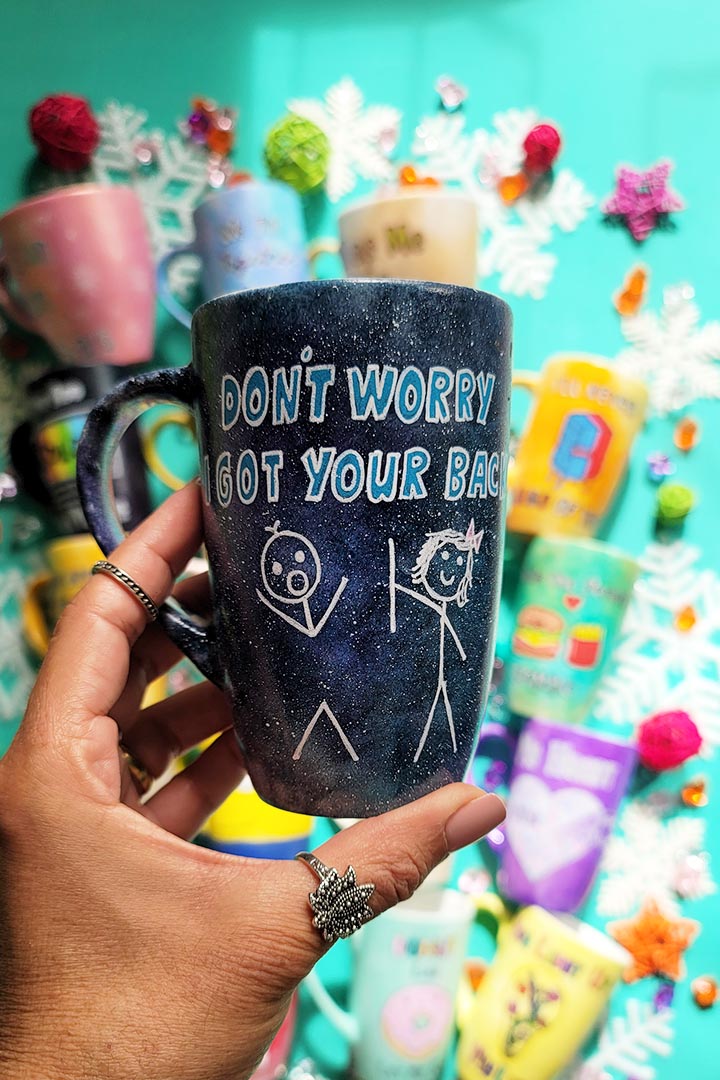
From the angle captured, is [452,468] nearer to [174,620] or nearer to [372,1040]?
[174,620]

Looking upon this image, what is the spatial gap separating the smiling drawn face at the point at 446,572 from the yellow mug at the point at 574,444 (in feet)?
1.75

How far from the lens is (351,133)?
107cm

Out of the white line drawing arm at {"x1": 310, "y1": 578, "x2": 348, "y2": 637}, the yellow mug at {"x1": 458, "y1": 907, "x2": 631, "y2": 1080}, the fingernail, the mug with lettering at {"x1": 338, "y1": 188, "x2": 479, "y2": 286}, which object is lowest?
the yellow mug at {"x1": 458, "y1": 907, "x2": 631, "y2": 1080}

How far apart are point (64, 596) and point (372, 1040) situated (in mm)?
572

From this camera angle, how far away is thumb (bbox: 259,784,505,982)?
477 mm

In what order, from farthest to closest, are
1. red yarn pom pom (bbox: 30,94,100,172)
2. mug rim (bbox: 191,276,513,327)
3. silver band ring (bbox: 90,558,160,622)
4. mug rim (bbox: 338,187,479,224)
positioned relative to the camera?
red yarn pom pom (bbox: 30,94,100,172), mug rim (bbox: 338,187,479,224), silver band ring (bbox: 90,558,160,622), mug rim (bbox: 191,276,513,327)

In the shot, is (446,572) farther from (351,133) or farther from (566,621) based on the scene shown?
(351,133)

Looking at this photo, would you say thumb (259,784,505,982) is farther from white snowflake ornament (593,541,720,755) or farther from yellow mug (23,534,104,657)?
white snowflake ornament (593,541,720,755)

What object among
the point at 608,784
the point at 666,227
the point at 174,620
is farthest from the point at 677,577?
the point at 174,620

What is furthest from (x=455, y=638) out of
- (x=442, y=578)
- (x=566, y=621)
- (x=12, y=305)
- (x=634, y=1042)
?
(x=634, y=1042)

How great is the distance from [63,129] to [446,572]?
0.79 meters

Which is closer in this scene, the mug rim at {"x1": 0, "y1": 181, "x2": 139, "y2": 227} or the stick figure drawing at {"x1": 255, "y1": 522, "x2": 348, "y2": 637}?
the stick figure drawing at {"x1": 255, "y1": 522, "x2": 348, "y2": 637}

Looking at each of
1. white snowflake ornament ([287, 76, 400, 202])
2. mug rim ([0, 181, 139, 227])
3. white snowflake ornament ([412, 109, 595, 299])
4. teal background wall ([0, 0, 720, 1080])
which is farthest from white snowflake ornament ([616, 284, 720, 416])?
mug rim ([0, 181, 139, 227])

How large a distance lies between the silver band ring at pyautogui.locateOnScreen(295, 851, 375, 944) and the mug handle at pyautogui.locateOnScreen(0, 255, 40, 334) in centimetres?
72
